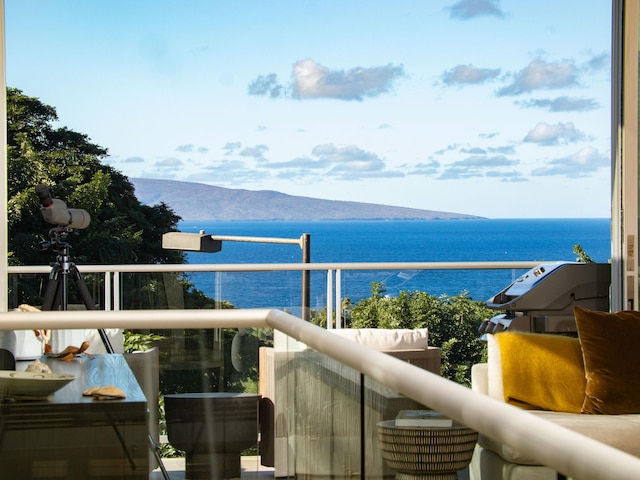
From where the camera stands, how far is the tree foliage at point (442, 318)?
5098 mm

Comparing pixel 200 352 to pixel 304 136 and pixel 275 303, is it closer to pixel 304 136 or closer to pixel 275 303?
pixel 275 303

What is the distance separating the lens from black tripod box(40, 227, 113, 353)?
5066 millimetres

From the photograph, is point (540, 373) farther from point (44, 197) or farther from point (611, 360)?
point (44, 197)

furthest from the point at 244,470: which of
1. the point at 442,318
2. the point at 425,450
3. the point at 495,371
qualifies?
the point at 442,318

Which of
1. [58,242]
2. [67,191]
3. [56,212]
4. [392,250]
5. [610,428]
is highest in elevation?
[67,191]

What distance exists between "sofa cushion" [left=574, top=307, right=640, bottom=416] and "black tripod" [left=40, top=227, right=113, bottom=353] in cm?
265

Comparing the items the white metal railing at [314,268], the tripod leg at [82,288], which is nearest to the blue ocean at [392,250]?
the white metal railing at [314,268]

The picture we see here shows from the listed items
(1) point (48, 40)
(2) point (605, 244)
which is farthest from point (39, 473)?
(2) point (605, 244)

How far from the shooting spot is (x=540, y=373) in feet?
12.4

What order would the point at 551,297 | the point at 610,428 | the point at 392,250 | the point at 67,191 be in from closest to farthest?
the point at 610,428
the point at 551,297
the point at 67,191
the point at 392,250

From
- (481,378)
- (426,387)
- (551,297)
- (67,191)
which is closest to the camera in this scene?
(426,387)

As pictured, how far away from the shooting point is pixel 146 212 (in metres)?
23.5

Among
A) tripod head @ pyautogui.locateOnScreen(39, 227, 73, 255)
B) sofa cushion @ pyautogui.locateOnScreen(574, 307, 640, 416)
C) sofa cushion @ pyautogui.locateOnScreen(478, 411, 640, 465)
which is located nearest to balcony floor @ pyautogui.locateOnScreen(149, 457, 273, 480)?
sofa cushion @ pyautogui.locateOnScreen(478, 411, 640, 465)

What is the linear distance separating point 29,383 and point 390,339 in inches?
73.1
